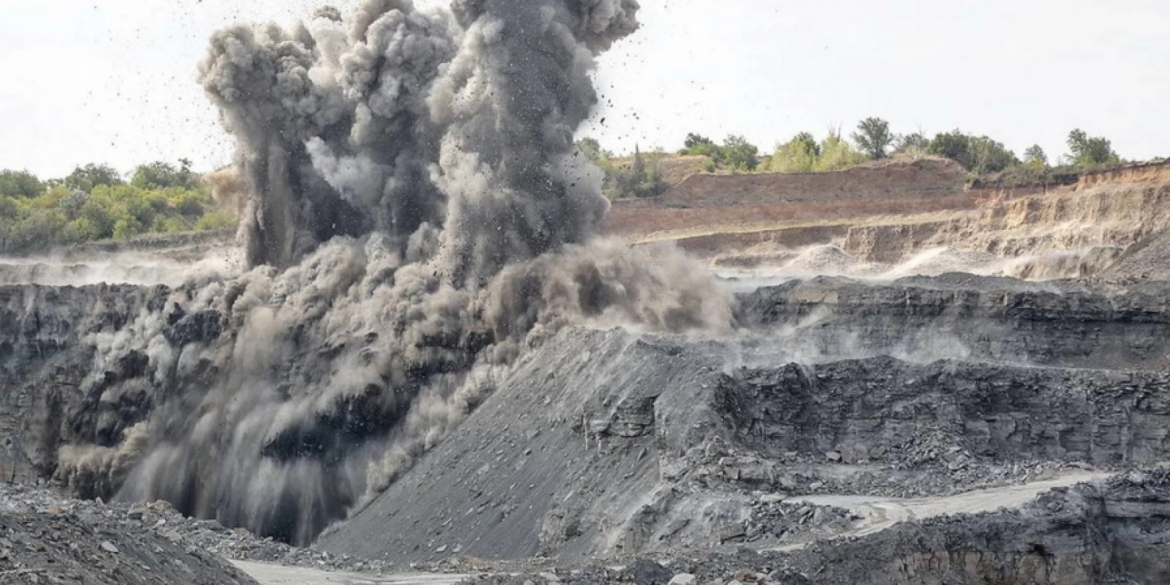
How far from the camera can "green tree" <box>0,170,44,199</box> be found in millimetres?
106625

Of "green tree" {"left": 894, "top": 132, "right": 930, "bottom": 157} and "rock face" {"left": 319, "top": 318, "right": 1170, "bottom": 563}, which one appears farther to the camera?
"green tree" {"left": 894, "top": 132, "right": 930, "bottom": 157}

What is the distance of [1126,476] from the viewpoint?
36.8 m

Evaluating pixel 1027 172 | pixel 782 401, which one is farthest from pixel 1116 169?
pixel 782 401

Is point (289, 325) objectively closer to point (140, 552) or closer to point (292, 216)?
point (292, 216)

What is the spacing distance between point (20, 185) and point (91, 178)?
28.3 ft

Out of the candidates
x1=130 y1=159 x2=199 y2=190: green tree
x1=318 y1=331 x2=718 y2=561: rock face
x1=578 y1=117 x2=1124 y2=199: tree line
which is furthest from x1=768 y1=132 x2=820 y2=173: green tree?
x1=318 y1=331 x2=718 y2=561: rock face

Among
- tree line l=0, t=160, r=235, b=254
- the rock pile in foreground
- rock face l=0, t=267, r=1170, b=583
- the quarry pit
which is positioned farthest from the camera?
tree line l=0, t=160, r=235, b=254

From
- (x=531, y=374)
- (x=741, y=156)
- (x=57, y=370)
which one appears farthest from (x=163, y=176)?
(x=531, y=374)

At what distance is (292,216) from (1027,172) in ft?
115

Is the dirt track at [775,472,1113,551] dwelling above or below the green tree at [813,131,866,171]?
below

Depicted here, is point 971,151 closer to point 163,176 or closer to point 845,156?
point 845,156

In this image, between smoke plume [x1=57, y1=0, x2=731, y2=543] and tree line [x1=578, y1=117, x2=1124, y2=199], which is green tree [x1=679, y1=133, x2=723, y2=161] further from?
smoke plume [x1=57, y1=0, x2=731, y2=543]

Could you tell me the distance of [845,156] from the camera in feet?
349

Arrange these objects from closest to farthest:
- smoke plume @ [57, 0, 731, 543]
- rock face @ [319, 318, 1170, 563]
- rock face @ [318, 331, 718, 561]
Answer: rock face @ [319, 318, 1170, 563] → rock face @ [318, 331, 718, 561] → smoke plume @ [57, 0, 731, 543]
